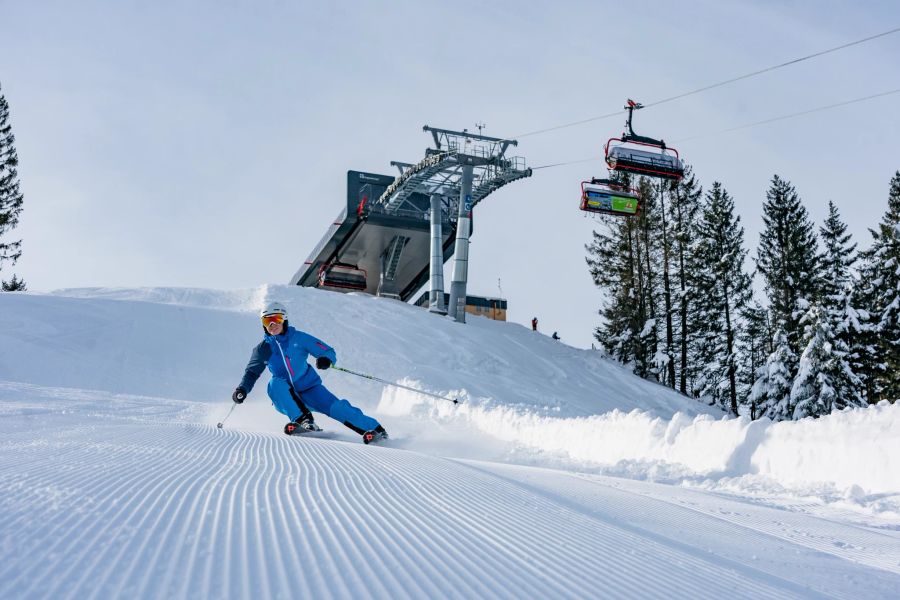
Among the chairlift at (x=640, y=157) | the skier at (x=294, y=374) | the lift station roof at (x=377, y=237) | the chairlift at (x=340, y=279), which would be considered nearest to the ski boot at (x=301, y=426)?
the skier at (x=294, y=374)

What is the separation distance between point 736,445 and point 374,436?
15.3ft

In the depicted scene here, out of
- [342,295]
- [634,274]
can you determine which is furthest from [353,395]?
[634,274]

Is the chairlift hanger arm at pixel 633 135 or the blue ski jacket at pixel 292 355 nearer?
the blue ski jacket at pixel 292 355

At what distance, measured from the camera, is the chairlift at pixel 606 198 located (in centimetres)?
2514

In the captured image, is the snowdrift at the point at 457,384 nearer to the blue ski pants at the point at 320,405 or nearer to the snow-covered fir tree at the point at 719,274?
the blue ski pants at the point at 320,405

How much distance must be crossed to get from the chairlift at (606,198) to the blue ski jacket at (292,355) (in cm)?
1582

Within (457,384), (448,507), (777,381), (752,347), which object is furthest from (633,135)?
(752,347)

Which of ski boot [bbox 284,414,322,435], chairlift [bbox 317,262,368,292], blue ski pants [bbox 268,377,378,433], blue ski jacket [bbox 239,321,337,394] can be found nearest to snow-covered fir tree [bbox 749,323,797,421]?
chairlift [bbox 317,262,368,292]

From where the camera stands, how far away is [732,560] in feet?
12.8

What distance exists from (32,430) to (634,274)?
40.9 metres

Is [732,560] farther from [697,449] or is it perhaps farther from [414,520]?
[697,449]

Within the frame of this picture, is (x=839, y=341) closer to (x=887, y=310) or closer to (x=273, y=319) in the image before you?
(x=887, y=310)

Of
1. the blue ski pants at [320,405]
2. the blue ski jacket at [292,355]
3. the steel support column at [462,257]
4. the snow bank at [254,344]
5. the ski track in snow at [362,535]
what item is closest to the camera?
the ski track in snow at [362,535]

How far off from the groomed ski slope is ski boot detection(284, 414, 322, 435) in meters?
0.56
